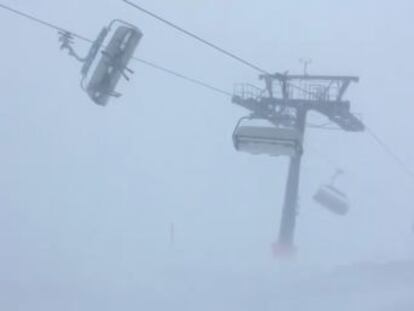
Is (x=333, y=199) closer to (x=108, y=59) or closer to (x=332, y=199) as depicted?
(x=332, y=199)

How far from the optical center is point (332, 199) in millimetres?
17375

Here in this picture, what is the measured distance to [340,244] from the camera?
35.5 meters

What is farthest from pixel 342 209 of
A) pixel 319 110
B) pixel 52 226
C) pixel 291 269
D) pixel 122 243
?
pixel 52 226

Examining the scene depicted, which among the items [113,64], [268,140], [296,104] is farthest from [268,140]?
[296,104]

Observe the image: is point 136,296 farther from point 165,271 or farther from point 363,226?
point 363,226

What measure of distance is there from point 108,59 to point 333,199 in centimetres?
1136

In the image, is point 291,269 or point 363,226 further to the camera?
point 363,226

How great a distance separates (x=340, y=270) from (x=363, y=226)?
17.4 meters

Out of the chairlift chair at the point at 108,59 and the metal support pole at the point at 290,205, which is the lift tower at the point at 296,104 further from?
the chairlift chair at the point at 108,59

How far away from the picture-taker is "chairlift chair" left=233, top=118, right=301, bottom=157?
938 centimetres

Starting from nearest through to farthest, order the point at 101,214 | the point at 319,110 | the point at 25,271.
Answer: the point at 319,110
the point at 25,271
the point at 101,214

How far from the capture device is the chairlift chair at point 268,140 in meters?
9.38

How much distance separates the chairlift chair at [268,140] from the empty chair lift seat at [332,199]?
8.08 meters

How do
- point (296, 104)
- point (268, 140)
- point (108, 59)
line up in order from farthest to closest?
point (296, 104) → point (268, 140) → point (108, 59)
